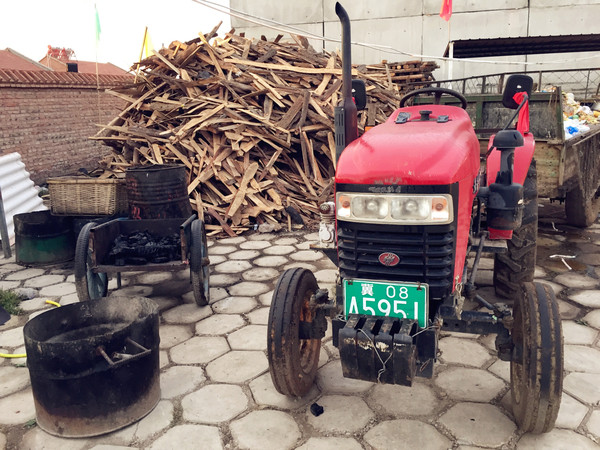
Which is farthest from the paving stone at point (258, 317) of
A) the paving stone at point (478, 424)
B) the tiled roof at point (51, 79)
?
the tiled roof at point (51, 79)

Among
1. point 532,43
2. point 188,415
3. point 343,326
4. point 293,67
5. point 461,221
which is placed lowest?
point 188,415

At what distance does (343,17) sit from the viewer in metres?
2.88

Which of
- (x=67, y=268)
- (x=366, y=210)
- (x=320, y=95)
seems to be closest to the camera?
(x=366, y=210)

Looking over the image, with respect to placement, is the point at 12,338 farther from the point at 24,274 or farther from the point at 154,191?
the point at 154,191

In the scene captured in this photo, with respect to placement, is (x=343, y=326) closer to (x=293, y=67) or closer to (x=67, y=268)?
(x=67, y=268)

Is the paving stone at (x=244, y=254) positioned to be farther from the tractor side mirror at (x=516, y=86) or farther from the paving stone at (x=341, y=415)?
the tractor side mirror at (x=516, y=86)

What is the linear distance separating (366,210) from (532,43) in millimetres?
15233

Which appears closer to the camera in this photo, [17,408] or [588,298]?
[17,408]

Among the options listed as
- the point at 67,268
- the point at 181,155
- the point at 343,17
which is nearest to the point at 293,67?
the point at 181,155

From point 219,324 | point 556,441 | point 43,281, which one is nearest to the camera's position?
point 556,441

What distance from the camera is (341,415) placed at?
3.21 metres

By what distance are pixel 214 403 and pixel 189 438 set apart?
376 millimetres

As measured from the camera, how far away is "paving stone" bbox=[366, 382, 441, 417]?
322 centimetres

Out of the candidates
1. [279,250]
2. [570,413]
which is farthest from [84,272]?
[570,413]
